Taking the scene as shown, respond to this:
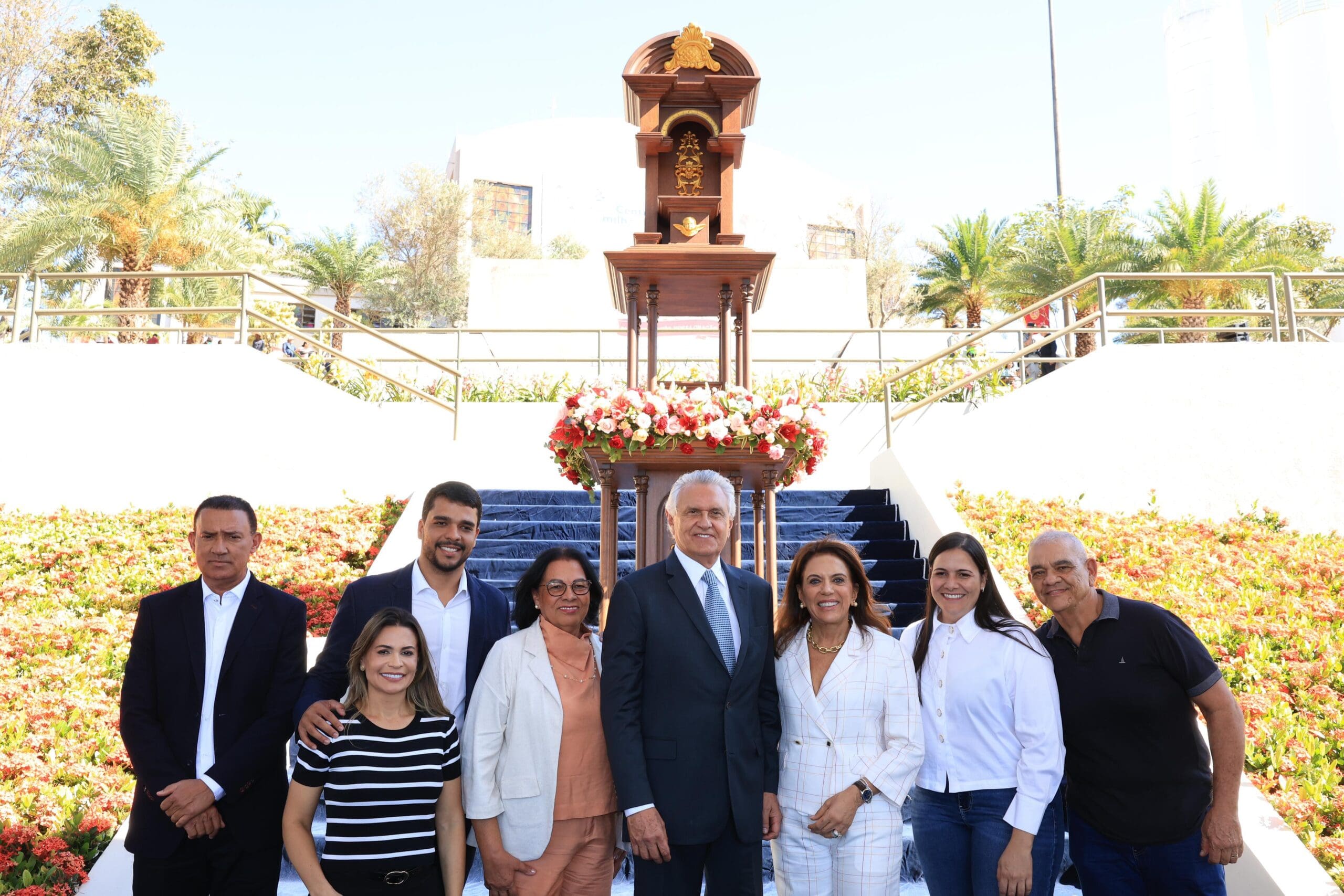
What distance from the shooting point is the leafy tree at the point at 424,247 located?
30594 mm

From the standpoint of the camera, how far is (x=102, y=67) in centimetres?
2502

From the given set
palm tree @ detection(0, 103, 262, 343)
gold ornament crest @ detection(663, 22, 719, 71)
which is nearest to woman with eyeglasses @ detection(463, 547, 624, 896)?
gold ornament crest @ detection(663, 22, 719, 71)

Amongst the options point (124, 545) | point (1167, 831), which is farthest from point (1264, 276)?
point (124, 545)

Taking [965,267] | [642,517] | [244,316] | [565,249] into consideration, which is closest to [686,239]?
[642,517]

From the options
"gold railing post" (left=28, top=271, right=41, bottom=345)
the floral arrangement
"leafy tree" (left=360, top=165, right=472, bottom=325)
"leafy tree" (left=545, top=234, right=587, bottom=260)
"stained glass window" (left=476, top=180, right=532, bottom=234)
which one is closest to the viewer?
the floral arrangement

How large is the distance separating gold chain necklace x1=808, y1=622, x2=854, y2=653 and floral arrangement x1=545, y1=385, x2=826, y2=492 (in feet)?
6.82

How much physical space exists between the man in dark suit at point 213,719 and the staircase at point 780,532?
3.87 meters

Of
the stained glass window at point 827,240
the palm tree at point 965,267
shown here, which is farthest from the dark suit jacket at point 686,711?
the stained glass window at point 827,240

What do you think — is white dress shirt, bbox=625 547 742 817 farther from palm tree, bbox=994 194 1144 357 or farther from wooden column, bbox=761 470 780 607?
palm tree, bbox=994 194 1144 357

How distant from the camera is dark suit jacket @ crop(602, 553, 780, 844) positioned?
3117mm

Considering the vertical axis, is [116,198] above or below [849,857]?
Answer: above

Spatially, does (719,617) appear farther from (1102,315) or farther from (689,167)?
(1102,315)

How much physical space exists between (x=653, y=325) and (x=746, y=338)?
23.2 inches

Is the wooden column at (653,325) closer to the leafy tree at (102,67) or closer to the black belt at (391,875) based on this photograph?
the black belt at (391,875)
